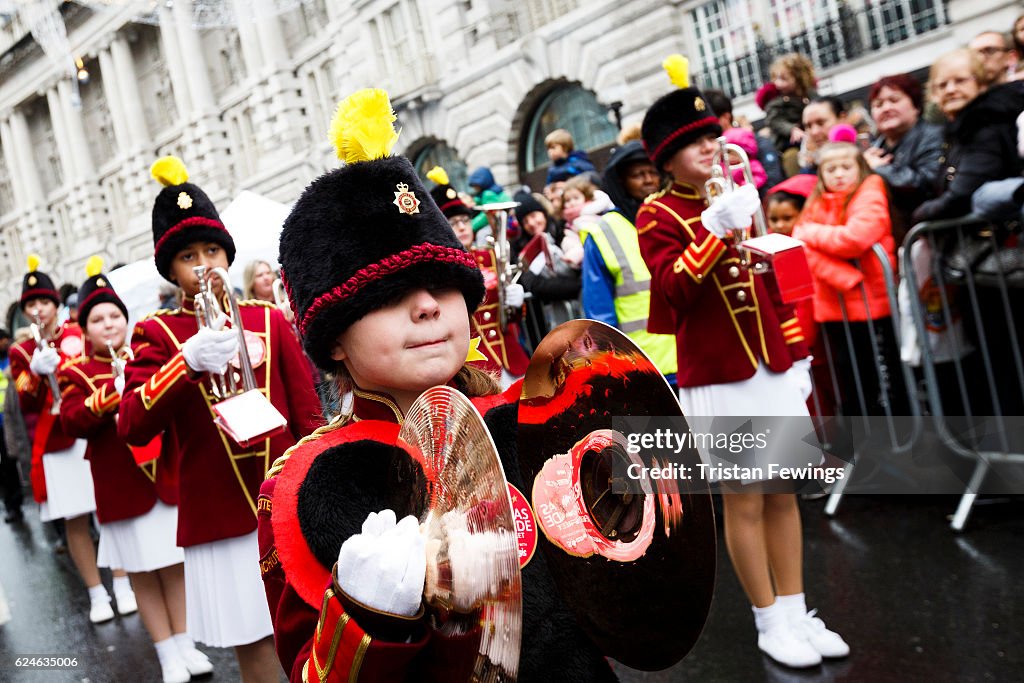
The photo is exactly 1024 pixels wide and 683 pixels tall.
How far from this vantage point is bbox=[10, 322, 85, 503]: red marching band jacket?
22.5 feet

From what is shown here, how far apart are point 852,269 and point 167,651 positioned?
4244mm

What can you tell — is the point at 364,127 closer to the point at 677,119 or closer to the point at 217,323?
the point at 217,323

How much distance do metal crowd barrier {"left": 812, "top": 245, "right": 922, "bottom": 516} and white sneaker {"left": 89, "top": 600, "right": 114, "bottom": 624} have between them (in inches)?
185

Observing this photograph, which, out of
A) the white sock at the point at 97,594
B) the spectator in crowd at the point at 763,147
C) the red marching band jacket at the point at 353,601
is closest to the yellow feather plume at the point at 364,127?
the red marching band jacket at the point at 353,601

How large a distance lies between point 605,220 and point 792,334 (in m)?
2.03

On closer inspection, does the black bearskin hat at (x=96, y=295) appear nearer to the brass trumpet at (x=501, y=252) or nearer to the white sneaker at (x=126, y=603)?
the white sneaker at (x=126, y=603)

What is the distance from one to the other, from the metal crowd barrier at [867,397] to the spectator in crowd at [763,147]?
1547 mm

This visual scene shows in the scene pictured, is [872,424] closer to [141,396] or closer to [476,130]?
[141,396]

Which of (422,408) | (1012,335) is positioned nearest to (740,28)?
(1012,335)

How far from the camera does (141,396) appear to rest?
3219mm

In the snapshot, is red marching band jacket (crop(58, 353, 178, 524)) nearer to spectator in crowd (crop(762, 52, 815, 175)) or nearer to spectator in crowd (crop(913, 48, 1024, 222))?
spectator in crowd (crop(913, 48, 1024, 222))

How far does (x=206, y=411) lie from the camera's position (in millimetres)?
3420

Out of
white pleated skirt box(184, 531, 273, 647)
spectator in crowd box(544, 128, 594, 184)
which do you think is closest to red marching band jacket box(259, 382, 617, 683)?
white pleated skirt box(184, 531, 273, 647)

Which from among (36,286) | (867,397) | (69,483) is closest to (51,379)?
(69,483)
